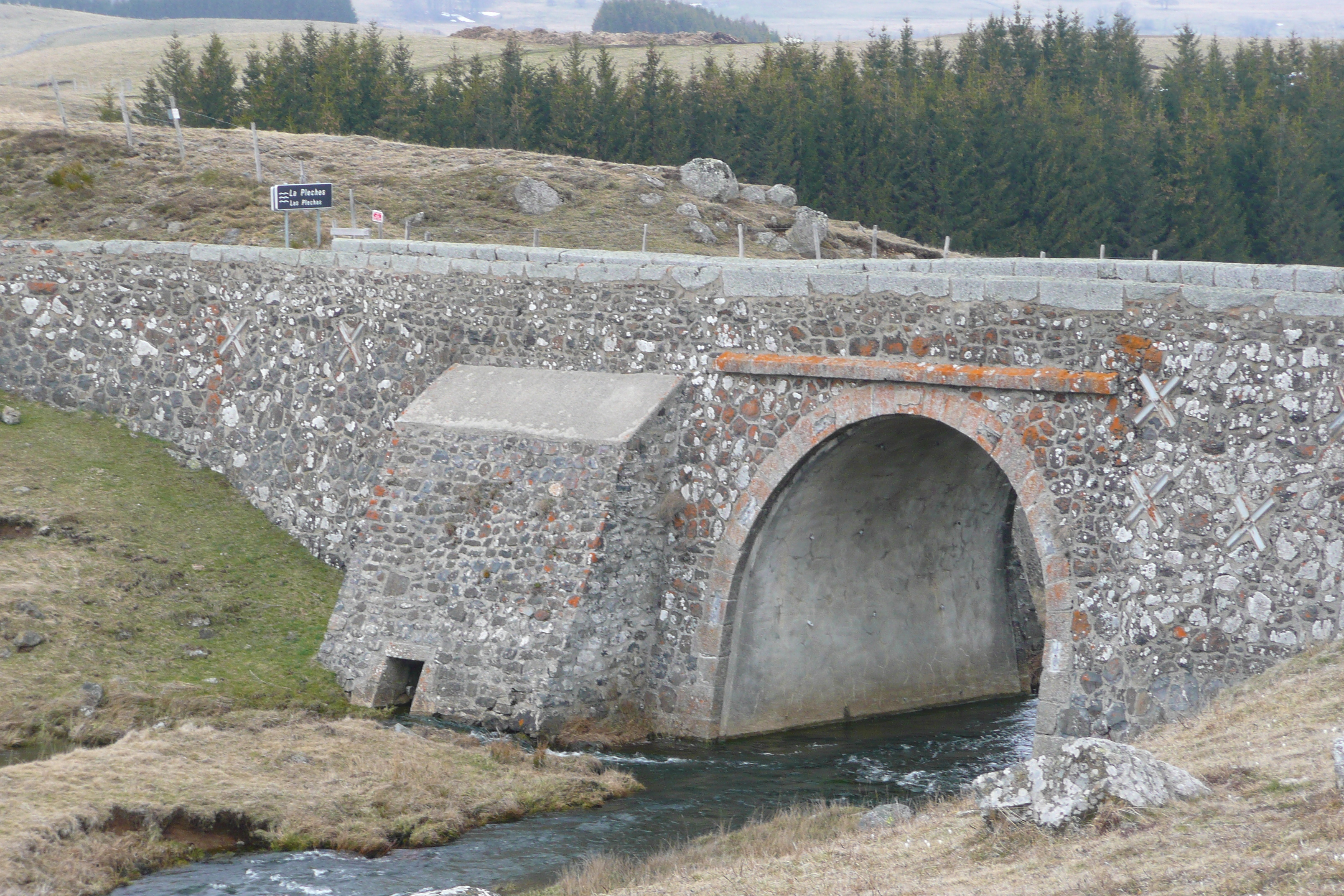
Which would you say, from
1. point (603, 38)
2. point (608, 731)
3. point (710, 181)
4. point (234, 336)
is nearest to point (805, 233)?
point (710, 181)

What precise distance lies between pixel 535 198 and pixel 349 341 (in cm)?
1459

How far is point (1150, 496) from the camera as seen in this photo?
14.4 meters

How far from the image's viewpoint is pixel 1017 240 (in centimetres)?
4803

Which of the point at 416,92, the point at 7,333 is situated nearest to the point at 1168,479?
the point at 7,333

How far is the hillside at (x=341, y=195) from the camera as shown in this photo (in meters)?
29.8

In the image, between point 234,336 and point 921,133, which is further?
point 921,133

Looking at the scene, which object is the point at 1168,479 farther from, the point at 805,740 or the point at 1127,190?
the point at 1127,190

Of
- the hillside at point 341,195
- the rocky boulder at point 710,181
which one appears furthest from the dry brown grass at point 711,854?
the rocky boulder at point 710,181

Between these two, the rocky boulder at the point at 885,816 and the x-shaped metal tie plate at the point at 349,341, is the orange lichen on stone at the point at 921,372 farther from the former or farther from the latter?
the x-shaped metal tie plate at the point at 349,341

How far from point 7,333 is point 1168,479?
66.4 ft

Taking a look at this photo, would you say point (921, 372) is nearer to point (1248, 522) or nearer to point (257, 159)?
point (1248, 522)

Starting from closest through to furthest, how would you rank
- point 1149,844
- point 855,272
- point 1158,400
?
point 1149,844
point 1158,400
point 855,272

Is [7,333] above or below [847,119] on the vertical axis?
below

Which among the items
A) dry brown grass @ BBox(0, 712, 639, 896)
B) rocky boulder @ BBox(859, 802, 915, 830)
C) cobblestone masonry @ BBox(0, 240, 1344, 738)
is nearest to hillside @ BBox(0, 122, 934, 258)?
cobblestone masonry @ BBox(0, 240, 1344, 738)
